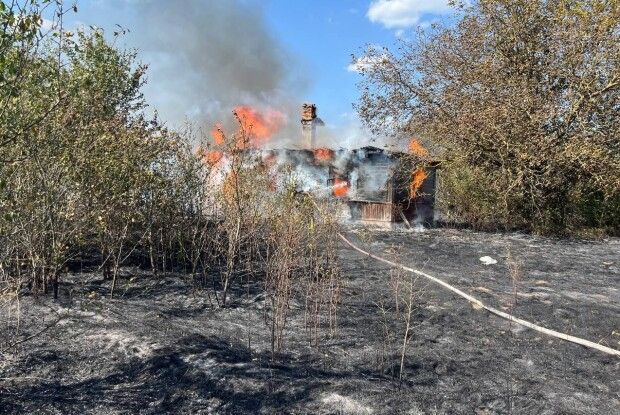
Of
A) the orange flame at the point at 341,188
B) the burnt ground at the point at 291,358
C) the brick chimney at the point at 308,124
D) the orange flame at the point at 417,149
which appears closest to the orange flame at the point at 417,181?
the orange flame at the point at 417,149

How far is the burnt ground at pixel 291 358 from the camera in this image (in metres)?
4.01

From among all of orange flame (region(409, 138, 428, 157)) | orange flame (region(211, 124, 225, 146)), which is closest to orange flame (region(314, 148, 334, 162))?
orange flame (region(409, 138, 428, 157))

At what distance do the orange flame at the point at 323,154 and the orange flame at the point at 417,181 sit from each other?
8.35ft

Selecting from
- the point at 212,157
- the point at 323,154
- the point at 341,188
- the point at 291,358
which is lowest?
the point at 291,358

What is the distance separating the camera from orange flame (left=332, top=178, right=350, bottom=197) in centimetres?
1688

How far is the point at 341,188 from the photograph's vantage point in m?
16.9

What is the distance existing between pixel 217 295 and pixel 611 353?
161 inches

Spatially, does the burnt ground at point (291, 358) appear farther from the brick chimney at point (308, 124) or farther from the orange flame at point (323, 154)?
the brick chimney at point (308, 124)

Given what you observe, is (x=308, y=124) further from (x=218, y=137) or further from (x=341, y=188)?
(x=218, y=137)

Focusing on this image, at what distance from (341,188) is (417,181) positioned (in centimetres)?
225

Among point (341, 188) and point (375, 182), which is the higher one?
point (375, 182)

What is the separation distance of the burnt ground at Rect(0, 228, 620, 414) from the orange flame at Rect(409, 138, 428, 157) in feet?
28.8

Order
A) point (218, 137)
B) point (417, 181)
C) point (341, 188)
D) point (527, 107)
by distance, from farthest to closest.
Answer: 1. point (341, 188)
2. point (417, 181)
3. point (527, 107)
4. point (218, 137)

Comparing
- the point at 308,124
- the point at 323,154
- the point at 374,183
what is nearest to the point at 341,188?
the point at 374,183
